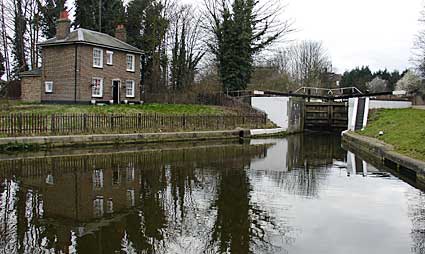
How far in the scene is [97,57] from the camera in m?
29.8

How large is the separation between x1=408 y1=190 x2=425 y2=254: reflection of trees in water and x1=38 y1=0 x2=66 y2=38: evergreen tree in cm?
3769

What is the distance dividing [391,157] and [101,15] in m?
31.6

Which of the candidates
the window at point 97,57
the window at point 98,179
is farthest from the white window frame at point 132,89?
the window at point 98,179

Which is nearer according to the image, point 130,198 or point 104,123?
point 130,198

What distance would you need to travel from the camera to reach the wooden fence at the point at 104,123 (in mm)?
18359

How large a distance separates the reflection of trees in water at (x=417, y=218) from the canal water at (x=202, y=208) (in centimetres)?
2

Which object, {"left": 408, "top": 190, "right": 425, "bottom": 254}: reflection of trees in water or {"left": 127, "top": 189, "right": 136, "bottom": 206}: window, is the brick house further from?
{"left": 408, "top": 190, "right": 425, "bottom": 254}: reflection of trees in water

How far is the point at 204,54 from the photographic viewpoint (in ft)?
140

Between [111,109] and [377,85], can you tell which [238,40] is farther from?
[377,85]

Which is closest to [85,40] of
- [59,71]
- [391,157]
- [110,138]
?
[59,71]

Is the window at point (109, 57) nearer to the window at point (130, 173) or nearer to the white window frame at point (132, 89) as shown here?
the white window frame at point (132, 89)

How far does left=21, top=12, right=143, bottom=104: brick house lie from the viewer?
2856cm

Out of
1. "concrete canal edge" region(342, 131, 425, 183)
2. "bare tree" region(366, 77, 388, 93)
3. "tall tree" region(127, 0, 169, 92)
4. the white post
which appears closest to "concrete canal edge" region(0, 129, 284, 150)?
"concrete canal edge" region(342, 131, 425, 183)

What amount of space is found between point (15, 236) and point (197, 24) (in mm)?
38493
